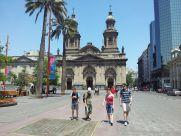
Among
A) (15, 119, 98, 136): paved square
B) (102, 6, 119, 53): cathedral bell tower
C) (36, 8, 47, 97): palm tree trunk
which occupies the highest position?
(102, 6, 119, 53): cathedral bell tower

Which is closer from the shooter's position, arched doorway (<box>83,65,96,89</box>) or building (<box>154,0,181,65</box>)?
arched doorway (<box>83,65,96,89</box>)

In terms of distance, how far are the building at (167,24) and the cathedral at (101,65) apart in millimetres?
25949

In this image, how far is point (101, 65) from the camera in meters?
105

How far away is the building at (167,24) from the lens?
4638 inches

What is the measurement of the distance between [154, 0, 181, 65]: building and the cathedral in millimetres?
25949

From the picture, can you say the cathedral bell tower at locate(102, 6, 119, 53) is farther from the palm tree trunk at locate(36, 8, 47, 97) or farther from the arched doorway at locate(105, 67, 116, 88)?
the palm tree trunk at locate(36, 8, 47, 97)

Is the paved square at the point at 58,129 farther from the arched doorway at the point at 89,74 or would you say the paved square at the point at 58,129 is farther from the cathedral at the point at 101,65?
the arched doorway at the point at 89,74

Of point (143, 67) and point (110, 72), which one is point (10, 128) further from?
point (143, 67)

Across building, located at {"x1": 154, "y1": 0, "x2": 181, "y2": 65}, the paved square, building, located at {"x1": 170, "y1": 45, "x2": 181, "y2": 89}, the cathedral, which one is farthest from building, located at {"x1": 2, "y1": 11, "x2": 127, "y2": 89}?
the paved square

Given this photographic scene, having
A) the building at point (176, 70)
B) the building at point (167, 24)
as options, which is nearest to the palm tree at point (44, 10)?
the building at point (176, 70)

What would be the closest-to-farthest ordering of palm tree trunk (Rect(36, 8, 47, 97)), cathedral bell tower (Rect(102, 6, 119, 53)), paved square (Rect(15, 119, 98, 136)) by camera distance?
paved square (Rect(15, 119, 98, 136))
palm tree trunk (Rect(36, 8, 47, 97))
cathedral bell tower (Rect(102, 6, 119, 53))

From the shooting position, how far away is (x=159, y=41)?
422ft

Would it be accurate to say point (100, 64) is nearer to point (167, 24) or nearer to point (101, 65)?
point (101, 65)

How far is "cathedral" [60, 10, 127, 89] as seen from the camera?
10344 cm
